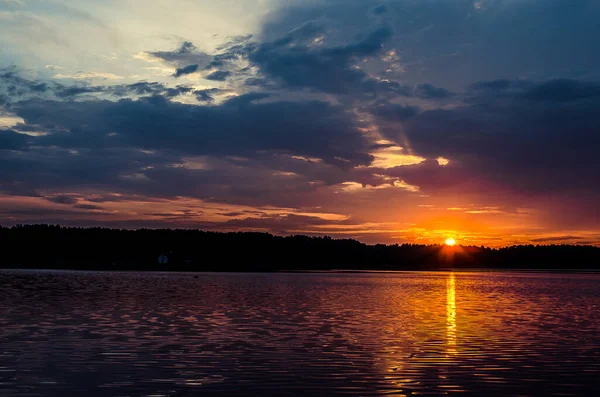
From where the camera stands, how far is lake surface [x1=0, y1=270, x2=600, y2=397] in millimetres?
20688

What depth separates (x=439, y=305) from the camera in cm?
5672

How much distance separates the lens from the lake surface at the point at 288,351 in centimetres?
2069

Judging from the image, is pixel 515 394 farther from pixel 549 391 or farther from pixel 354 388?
pixel 354 388

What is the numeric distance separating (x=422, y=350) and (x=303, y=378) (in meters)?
8.58

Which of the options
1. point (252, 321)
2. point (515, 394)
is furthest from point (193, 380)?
point (252, 321)

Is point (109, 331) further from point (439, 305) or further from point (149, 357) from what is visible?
point (439, 305)

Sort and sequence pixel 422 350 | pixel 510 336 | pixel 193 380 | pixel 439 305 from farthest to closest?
pixel 439 305 → pixel 510 336 → pixel 422 350 → pixel 193 380

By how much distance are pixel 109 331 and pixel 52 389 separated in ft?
45.6

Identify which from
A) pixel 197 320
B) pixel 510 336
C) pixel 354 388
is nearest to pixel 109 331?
pixel 197 320

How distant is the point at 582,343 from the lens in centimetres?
3219

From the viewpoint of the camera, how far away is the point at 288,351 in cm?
2772

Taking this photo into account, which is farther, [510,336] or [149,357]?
[510,336]

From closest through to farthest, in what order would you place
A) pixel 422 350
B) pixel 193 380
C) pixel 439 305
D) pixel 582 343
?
1. pixel 193 380
2. pixel 422 350
3. pixel 582 343
4. pixel 439 305

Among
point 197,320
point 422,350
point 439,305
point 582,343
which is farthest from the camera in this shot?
point 439,305
